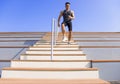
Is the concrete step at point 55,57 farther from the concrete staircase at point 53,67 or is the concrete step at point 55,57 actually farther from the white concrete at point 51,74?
the white concrete at point 51,74

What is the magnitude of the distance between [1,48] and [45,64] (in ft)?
6.30

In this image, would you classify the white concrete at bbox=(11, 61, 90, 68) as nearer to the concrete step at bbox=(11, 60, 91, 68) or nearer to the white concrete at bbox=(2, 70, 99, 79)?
the concrete step at bbox=(11, 60, 91, 68)

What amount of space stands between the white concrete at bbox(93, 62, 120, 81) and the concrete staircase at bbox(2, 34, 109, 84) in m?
0.27

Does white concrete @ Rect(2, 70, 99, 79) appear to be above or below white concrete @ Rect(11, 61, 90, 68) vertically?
below

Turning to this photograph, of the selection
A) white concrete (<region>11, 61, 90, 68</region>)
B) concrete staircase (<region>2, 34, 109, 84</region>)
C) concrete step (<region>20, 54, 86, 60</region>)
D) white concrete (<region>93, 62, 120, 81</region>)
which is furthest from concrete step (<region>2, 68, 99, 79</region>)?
concrete step (<region>20, 54, 86, 60</region>)

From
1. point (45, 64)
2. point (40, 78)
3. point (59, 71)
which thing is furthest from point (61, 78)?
point (45, 64)

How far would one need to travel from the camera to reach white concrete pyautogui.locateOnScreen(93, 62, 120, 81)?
340cm

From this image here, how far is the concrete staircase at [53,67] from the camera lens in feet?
9.32

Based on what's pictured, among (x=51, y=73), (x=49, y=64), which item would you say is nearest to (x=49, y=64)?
(x=49, y=64)

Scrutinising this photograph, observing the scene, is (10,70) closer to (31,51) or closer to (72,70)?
(72,70)

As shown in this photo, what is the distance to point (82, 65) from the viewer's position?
3.28m

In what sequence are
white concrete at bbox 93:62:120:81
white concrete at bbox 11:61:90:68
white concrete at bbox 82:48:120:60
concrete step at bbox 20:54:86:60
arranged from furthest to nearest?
white concrete at bbox 82:48:120:60 < concrete step at bbox 20:54:86:60 < white concrete at bbox 93:62:120:81 < white concrete at bbox 11:61:90:68

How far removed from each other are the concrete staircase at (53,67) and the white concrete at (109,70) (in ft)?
0.89

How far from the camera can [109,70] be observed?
3.40 metres
